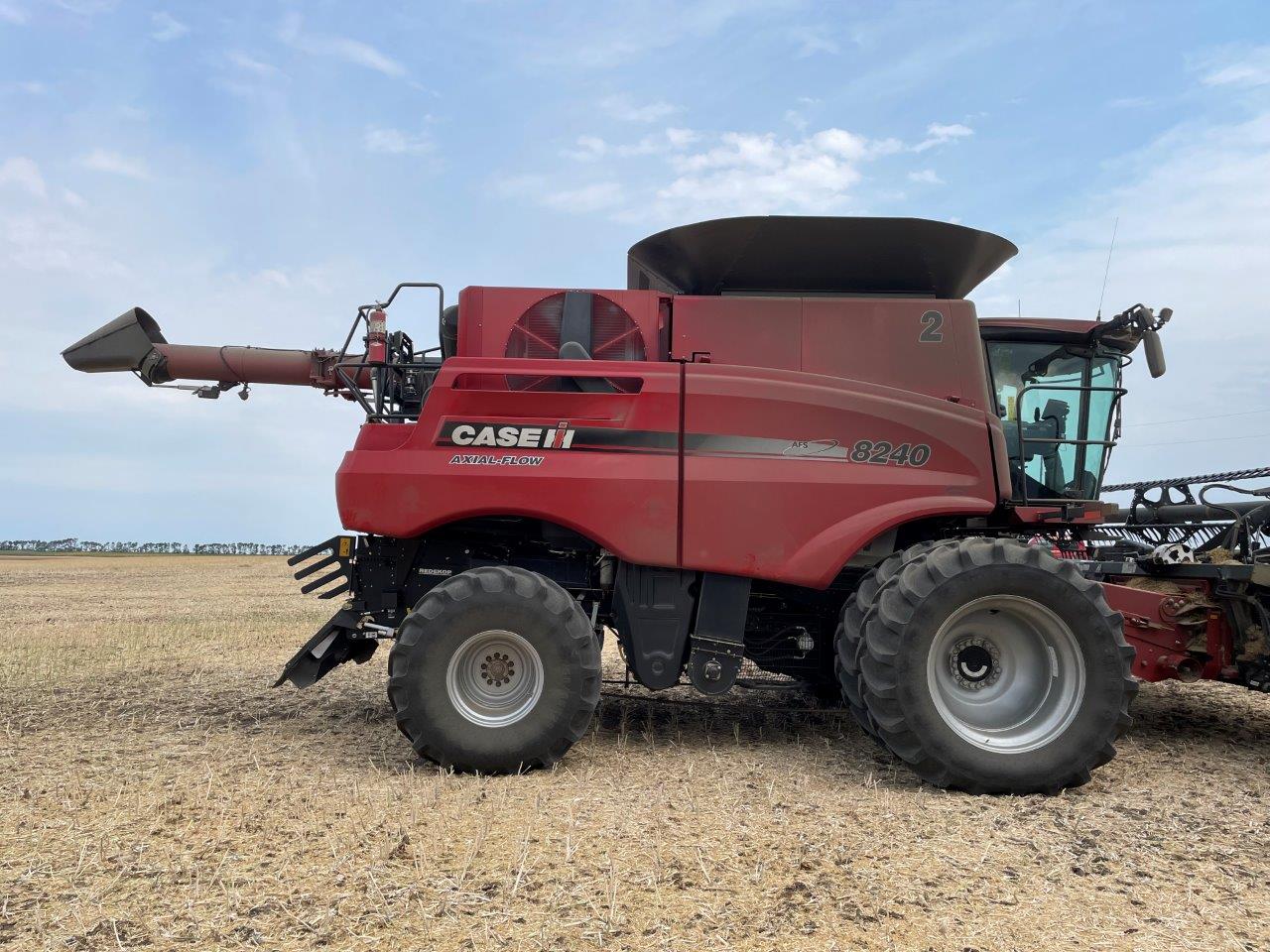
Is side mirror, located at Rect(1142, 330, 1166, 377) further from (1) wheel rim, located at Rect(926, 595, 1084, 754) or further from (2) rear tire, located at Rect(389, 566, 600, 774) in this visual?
(2) rear tire, located at Rect(389, 566, 600, 774)

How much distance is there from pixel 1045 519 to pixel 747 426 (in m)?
2.08

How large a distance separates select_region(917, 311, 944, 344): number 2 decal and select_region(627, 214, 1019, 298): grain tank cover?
354 mm

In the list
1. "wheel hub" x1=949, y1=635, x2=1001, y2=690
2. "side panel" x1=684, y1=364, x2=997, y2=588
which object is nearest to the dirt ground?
"wheel hub" x1=949, y1=635, x2=1001, y2=690

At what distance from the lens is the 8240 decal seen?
5305 millimetres

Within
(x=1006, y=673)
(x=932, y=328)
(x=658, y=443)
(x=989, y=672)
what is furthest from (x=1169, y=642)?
(x=658, y=443)

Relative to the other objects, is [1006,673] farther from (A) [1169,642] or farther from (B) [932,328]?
(B) [932,328]

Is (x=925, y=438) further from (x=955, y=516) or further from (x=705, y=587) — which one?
(x=705, y=587)

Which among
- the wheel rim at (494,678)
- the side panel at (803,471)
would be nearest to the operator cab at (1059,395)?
the side panel at (803,471)

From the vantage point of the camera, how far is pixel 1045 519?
5750mm

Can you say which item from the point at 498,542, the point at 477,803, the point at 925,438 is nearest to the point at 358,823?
the point at 477,803

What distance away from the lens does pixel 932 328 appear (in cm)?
565

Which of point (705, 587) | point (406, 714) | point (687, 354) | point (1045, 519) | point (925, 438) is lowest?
point (406, 714)

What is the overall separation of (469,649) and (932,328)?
11.2ft

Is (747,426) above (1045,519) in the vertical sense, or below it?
above
